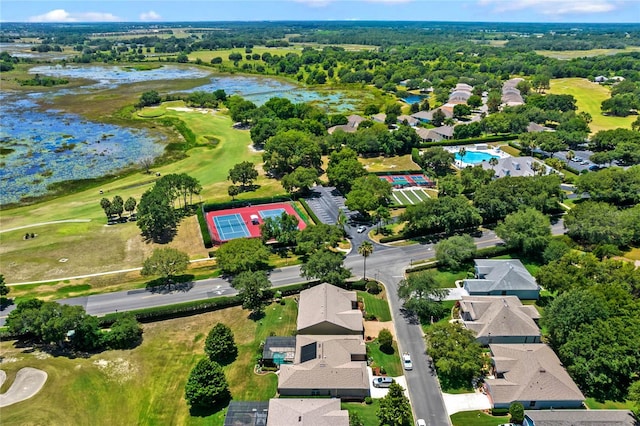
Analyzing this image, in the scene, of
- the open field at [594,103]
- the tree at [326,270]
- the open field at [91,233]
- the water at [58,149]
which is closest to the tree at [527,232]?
the tree at [326,270]

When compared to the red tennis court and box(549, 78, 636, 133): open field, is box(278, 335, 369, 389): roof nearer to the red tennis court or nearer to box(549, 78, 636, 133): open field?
the red tennis court

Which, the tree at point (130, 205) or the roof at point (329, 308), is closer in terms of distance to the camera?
the roof at point (329, 308)

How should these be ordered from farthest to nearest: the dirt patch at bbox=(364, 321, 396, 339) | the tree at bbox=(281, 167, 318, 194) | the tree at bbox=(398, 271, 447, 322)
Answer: the tree at bbox=(281, 167, 318, 194)
the tree at bbox=(398, 271, 447, 322)
the dirt patch at bbox=(364, 321, 396, 339)

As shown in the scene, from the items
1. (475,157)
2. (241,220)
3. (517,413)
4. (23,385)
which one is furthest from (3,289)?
(475,157)

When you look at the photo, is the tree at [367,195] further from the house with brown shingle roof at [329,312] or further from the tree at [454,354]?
the tree at [454,354]

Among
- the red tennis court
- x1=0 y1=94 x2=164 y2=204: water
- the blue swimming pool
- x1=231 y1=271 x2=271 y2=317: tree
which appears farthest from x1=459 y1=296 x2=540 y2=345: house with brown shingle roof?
x1=0 y1=94 x2=164 y2=204: water

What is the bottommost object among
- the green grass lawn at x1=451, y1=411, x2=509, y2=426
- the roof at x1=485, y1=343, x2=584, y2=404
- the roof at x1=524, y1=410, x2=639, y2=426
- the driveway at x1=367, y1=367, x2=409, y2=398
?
the driveway at x1=367, y1=367, x2=409, y2=398

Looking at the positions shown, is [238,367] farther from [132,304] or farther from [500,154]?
[500,154]
